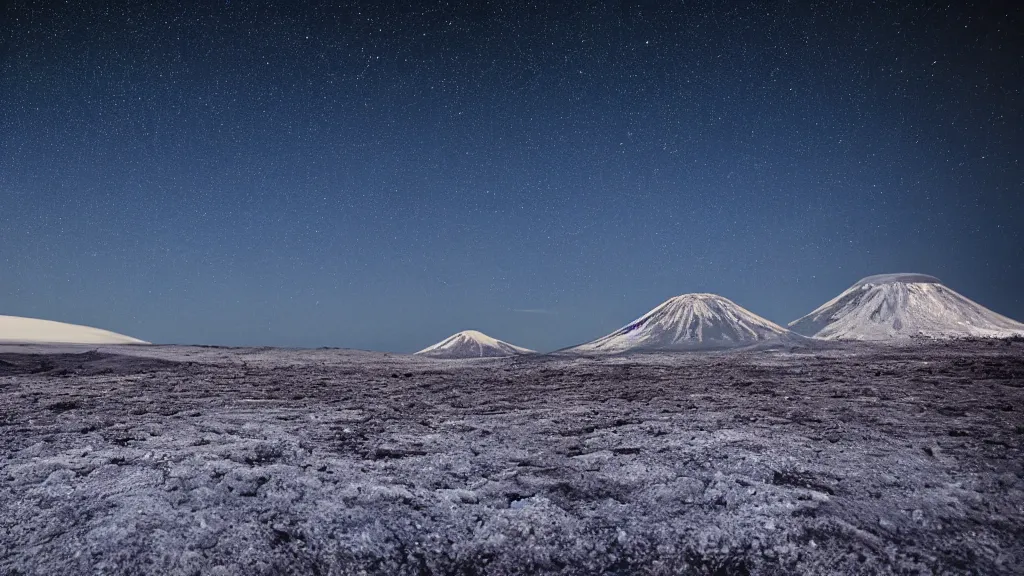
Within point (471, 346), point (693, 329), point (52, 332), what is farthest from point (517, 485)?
point (471, 346)

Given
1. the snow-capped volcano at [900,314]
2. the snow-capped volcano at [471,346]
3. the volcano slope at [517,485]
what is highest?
the snow-capped volcano at [900,314]

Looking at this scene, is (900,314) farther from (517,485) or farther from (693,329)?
(517,485)

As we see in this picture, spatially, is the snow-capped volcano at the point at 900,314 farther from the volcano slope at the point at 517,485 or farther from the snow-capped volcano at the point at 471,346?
the volcano slope at the point at 517,485

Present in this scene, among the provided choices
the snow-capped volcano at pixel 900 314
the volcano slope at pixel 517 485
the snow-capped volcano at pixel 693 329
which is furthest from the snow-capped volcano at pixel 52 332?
the snow-capped volcano at pixel 900 314

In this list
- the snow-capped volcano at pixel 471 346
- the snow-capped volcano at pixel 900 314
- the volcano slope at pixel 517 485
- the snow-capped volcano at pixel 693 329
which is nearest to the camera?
the volcano slope at pixel 517 485

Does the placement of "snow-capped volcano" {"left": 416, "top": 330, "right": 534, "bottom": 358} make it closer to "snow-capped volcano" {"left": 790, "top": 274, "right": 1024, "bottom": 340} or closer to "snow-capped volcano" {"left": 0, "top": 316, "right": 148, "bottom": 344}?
"snow-capped volcano" {"left": 0, "top": 316, "right": 148, "bottom": 344}

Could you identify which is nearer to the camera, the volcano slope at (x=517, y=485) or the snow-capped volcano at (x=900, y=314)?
the volcano slope at (x=517, y=485)

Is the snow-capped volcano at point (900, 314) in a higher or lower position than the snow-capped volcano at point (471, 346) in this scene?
higher

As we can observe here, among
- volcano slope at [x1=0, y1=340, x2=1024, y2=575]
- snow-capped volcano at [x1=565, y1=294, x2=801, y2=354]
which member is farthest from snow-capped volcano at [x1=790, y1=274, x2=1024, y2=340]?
volcano slope at [x1=0, y1=340, x2=1024, y2=575]

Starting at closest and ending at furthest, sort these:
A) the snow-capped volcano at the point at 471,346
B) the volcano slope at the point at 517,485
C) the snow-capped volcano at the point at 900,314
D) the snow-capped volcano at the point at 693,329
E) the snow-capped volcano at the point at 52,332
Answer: the volcano slope at the point at 517,485, the snow-capped volcano at the point at 52,332, the snow-capped volcano at the point at 693,329, the snow-capped volcano at the point at 900,314, the snow-capped volcano at the point at 471,346

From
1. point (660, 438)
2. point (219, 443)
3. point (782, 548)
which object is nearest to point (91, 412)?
point (219, 443)
